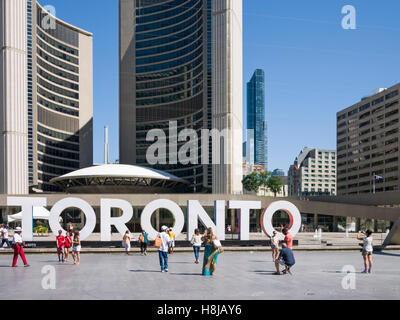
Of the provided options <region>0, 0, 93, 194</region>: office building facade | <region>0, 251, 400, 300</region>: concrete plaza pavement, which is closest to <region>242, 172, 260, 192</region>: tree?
<region>0, 0, 93, 194</region>: office building facade

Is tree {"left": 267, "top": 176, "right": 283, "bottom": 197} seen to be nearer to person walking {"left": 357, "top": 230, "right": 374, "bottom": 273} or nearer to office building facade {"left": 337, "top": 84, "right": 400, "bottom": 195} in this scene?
office building facade {"left": 337, "top": 84, "right": 400, "bottom": 195}

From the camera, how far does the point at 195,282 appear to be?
52.7 ft

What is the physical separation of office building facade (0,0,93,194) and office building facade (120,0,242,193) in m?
21.4

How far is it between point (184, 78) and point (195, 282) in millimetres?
106879

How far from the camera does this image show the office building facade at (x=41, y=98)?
9212 cm

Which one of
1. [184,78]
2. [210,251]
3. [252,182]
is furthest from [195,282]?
[184,78]

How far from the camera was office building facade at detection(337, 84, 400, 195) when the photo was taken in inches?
Result: 5300

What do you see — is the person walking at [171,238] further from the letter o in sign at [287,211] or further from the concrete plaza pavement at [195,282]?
the letter o in sign at [287,211]

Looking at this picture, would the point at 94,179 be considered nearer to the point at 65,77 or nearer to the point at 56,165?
the point at 56,165

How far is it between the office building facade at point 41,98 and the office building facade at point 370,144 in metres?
89.5

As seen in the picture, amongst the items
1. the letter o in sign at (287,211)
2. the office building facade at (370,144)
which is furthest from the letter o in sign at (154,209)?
the office building facade at (370,144)

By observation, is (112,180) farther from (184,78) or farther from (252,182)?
(184,78)

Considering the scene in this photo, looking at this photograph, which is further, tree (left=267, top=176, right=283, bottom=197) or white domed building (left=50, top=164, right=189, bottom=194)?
tree (left=267, top=176, right=283, bottom=197)
